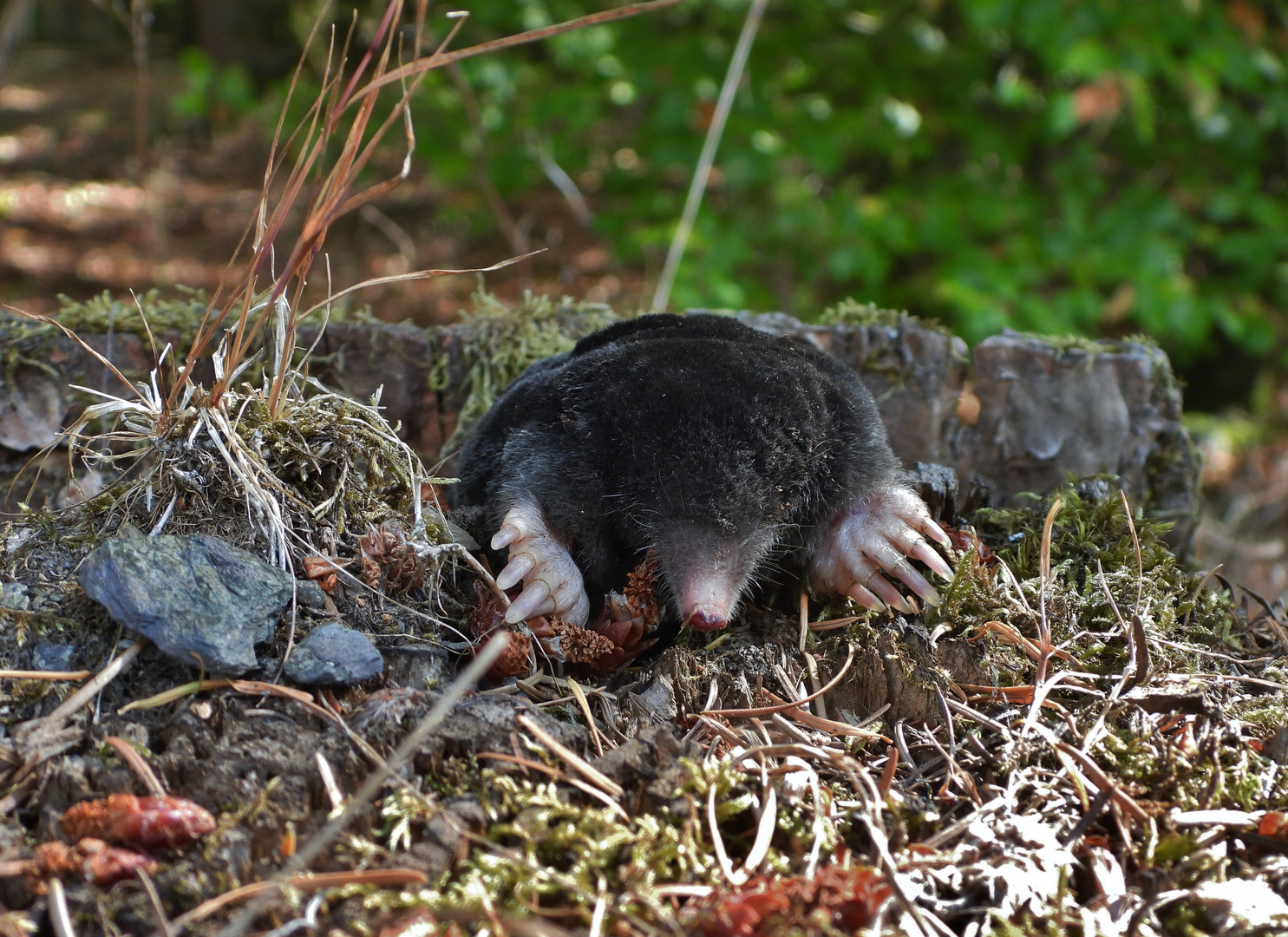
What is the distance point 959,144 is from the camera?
620 centimetres

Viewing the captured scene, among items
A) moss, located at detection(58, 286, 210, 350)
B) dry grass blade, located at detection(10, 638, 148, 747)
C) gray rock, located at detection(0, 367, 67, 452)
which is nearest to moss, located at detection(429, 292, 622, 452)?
moss, located at detection(58, 286, 210, 350)

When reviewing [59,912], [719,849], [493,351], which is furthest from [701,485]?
[493,351]

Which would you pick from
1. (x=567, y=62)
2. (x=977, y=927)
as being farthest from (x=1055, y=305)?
(x=977, y=927)

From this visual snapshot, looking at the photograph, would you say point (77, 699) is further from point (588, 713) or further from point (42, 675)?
point (588, 713)

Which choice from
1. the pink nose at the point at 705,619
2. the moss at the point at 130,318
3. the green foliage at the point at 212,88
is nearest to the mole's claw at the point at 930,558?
the pink nose at the point at 705,619

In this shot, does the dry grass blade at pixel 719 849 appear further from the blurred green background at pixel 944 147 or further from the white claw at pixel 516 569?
the blurred green background at pixel 944 147

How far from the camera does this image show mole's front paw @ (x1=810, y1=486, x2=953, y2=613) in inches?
82.5

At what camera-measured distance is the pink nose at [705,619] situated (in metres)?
1.89

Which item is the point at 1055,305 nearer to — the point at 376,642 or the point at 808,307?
the point at 808,307

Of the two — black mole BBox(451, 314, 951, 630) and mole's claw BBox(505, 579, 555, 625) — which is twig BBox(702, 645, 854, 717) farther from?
mole's claw BBox(505, 579, 555, 625)

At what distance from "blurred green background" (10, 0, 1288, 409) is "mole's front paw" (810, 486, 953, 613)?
278 cm

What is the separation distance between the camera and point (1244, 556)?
5062mm

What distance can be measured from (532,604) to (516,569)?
0.25 ft

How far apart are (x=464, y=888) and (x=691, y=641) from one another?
3.00 ft
